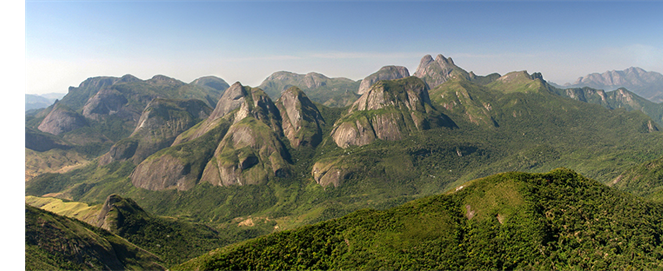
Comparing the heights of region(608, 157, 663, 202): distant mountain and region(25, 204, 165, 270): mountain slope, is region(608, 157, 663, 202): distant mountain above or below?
above

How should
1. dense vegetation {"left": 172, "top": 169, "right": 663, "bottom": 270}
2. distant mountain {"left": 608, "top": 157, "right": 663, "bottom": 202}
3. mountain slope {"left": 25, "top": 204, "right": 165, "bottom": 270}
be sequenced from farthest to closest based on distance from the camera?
distant mountain {"left": 608, "top": 157, "right": 663, "bottom": 202} < mountain slope {"left": 25, "top": 204, "right": 165, "bottom": 270} < dense vegetation {"left": 172, "top": 169, "right": 663, "bottom": 270}

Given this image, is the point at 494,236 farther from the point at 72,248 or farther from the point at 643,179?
the point at 72,248

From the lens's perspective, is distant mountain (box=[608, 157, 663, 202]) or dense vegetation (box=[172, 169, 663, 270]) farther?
distant mountain (box=[608, 157, 663, 202])

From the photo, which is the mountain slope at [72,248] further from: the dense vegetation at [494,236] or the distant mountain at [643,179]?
the distant mountain at [643,179]

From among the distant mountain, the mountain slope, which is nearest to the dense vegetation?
the mountain slope

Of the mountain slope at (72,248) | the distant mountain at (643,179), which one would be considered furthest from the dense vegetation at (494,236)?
the distant mountain at (643,179)

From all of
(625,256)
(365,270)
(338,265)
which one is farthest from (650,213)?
(338,265)

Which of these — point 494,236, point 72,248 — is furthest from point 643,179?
point 72,248

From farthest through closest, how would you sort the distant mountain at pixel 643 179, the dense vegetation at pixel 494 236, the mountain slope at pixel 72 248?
the distant mountain at pixel 643 179 < the mountain slope at pixel 72 248 < the dense vegetation at pixel 494 236

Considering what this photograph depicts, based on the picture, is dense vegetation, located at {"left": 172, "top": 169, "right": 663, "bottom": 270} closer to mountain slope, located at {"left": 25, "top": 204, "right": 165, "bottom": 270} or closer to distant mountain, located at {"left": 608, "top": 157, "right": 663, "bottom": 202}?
mountain slope, located at {"left": 25, "top": 204, "right": 165, "bottom": 270}
